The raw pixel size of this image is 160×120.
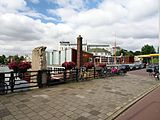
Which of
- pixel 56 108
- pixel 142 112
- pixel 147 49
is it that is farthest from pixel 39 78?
pixel 147 49

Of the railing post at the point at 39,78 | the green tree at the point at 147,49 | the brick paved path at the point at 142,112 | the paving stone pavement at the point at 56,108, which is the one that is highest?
the green tree at the point at 147,49

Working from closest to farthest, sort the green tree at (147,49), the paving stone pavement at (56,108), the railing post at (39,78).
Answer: the paving stone pavement at (56,108), the railing post at (39,78), the green tree at (147,49)

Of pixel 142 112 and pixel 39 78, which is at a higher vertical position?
pixel 39 78

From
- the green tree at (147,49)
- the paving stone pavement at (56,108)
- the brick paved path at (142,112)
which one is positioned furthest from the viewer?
the green tree at (147,49)

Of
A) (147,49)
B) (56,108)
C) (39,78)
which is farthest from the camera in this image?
(147,49)

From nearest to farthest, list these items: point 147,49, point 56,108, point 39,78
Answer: point 56,108
point 39,78
point 147,49

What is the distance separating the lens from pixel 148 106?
25.3 feet

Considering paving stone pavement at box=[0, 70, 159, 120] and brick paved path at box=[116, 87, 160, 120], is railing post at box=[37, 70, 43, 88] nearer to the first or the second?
paving stone pavement at box=[0, 70, 159, 120]

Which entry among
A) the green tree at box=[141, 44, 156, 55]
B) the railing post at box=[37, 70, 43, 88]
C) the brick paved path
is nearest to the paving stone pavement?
the brick paved path

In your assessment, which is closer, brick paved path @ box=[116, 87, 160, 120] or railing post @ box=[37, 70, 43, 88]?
brick paved path @ box=[116, 87, 160, 120]

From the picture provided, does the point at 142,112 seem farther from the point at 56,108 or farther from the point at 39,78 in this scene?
the point at 39,78

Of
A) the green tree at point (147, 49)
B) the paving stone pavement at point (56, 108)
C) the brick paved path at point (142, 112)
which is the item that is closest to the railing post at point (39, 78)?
the paving stone pavement at point (56, 108)

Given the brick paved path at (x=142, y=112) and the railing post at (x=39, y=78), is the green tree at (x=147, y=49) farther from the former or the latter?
the brick paved path at (x=142, y=112)

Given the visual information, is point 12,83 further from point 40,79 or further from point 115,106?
point 115,106
